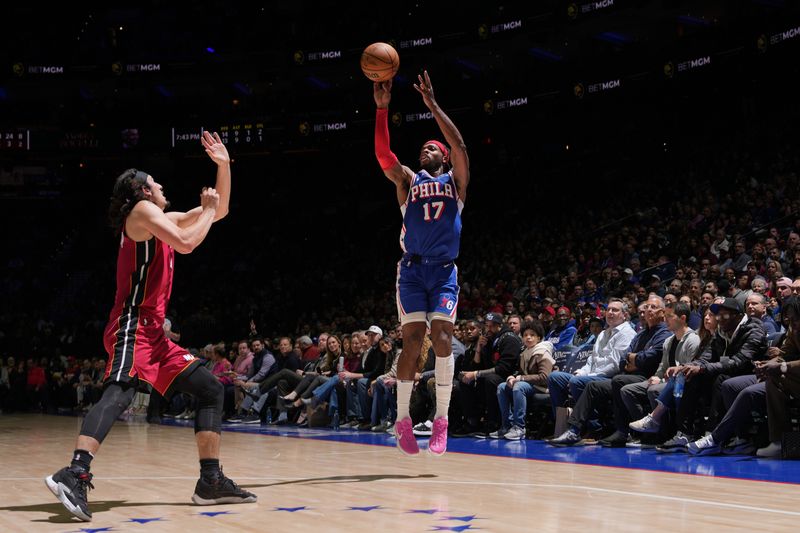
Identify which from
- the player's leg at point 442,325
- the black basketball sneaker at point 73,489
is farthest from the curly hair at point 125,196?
the player's leg at point 442,325

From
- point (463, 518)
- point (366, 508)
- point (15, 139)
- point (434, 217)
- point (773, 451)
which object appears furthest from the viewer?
point (15, 139)

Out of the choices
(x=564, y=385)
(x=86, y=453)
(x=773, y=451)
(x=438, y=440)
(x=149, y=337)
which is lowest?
(x=773, y=451)

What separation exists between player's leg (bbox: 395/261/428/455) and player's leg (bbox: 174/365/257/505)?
5.37 ft

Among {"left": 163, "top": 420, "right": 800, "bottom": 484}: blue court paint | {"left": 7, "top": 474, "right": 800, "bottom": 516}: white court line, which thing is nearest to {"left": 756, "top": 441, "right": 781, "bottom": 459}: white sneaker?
{"left": 163, "top": 420, "right": 800, "bottom": 484}: blue court paint

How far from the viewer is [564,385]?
882 cm

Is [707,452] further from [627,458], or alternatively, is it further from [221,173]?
[221,173]

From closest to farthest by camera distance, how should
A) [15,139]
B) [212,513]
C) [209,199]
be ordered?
[212,513], [209,199], [15,139]

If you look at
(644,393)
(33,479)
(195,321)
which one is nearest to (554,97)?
(195,321)

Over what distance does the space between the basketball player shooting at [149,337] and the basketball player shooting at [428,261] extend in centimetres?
168

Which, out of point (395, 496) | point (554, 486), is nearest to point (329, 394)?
point (554, 486)

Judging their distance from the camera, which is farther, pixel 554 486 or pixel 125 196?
pixel 554 486

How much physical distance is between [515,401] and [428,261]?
343 centimetres

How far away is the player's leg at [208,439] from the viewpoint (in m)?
4.67

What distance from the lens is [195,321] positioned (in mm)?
21969
